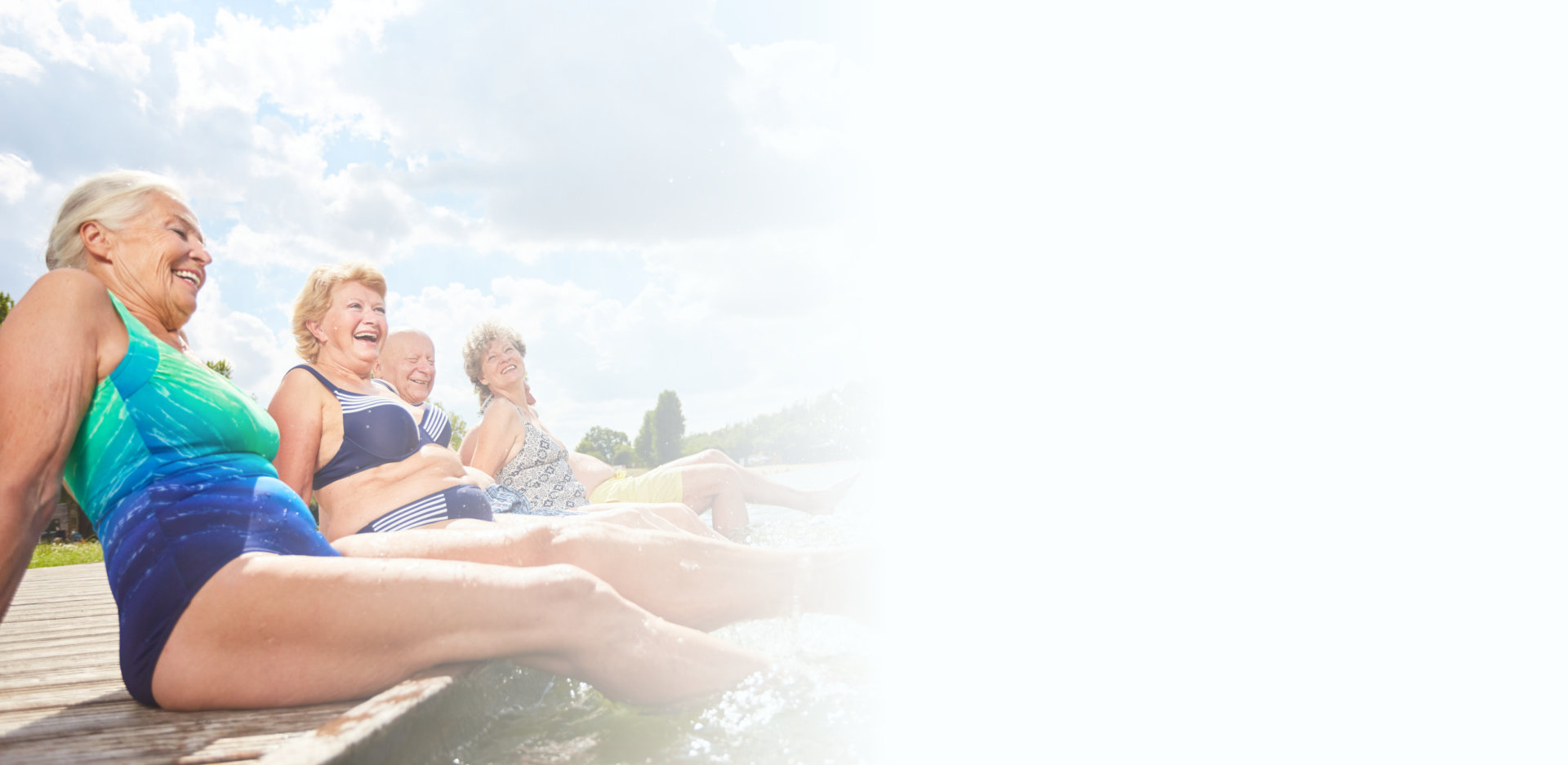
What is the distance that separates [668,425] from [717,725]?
60230 mm

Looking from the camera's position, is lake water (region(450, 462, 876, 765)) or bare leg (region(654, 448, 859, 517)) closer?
lake water (region(450, 462, 876, 765))

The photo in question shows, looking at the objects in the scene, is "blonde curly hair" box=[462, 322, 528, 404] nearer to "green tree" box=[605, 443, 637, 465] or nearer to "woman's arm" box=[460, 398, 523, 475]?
"woman's arm" box=[460, 398, 523, 475]

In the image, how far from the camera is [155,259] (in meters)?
2.11

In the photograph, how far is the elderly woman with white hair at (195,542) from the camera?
1756 millimetres

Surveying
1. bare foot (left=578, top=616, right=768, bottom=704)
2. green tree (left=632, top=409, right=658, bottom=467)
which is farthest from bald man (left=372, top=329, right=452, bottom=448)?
green tree (left=632, top=409, right=658, bottom=467)

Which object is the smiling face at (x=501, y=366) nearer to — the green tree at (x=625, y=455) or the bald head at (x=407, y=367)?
the bald head at (x=407, y=367)

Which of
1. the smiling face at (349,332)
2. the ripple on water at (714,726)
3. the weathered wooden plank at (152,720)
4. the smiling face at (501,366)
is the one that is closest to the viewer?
the weathered wooden plank at (152,720)

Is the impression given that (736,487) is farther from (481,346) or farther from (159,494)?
(159,494)

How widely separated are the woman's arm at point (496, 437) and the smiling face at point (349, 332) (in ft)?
5.07

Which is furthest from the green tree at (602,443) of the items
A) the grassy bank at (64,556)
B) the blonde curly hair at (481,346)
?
the blonde curly hair at (481,346)

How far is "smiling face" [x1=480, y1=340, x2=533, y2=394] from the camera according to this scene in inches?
193

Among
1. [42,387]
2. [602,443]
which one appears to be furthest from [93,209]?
[602,443]

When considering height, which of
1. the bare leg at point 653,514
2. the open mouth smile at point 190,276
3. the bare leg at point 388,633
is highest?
the open mouth smile at point 190,276

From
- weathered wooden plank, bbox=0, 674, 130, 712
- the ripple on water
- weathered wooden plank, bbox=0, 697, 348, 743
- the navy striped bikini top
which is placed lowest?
the ripple on water
